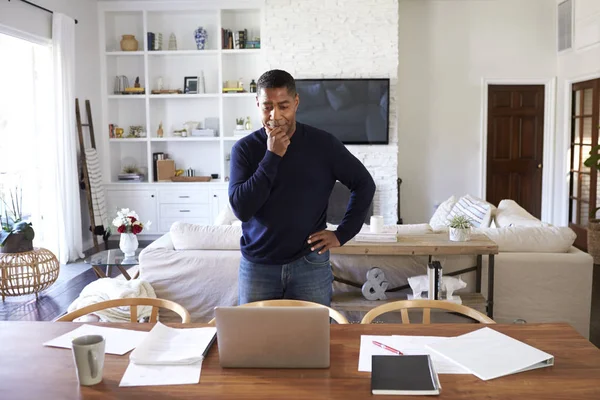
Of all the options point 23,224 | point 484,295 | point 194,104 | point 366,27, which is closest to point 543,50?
point 366,27

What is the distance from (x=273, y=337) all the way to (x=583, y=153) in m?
6.17

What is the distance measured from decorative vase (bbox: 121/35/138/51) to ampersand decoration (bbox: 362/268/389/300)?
197 inches

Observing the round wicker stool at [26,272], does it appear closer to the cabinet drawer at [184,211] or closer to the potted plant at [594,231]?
the cabinet drawer at [184,211]

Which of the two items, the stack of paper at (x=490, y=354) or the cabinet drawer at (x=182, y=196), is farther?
the cabinet drawer at (x=182, y=196)

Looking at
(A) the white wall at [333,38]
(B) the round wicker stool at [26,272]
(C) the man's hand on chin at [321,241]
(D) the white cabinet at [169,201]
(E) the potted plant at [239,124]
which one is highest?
(A) the white wall at [333,38]

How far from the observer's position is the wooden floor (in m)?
4.22

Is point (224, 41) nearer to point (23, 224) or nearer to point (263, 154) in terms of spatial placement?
point (23, 224)

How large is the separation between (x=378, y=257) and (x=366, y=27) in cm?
391

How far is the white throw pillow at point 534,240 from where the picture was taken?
348 cm

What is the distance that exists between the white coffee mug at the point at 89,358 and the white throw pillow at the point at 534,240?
8.60 ft

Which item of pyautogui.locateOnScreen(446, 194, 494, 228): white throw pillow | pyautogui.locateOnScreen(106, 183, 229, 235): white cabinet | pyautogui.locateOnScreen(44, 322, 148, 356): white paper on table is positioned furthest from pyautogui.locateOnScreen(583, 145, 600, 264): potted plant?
pyautogui.locateOnScreen(44, 322, 148, 356): white paper on table

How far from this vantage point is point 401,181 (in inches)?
291

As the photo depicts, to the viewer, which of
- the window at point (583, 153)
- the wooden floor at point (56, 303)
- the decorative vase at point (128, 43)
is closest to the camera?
the wooden floor at point (56, 303)

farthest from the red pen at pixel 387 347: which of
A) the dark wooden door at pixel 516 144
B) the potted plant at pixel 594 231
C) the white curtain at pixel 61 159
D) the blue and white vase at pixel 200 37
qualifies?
the dark wooden door at pixel 516 144
